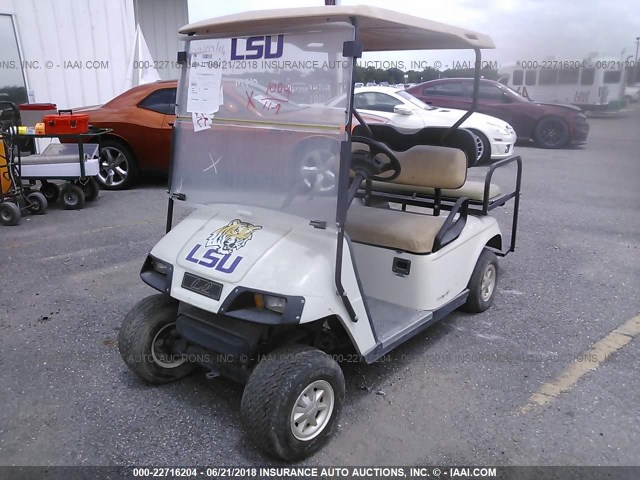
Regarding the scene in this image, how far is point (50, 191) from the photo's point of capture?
7.07 m

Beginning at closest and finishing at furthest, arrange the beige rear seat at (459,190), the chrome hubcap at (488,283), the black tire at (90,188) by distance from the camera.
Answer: the chrome hubcap at (488,283) < the beige rear seat at (459,190) < the black tire at (90,188)

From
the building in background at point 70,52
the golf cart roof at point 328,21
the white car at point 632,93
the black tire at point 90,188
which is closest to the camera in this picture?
the white car at point 632,93

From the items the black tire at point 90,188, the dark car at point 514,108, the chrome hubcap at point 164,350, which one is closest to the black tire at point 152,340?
the chrome hubcap at point 164,350

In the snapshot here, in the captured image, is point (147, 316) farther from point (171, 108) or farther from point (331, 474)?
point (171, 108)

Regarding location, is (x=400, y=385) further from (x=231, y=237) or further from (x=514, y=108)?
(x=514, y=108)

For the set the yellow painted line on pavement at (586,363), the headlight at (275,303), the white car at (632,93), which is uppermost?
the white car at (632,93)

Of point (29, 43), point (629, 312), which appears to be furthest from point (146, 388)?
point (29, 43)

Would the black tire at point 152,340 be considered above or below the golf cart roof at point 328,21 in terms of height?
below

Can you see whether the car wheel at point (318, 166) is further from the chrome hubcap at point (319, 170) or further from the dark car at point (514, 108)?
the dark car at point (514, 108)

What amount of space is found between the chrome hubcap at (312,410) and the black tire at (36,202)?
5.36 metres

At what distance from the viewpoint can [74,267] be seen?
4.75 metres

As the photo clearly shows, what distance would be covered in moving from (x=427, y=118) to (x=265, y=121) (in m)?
7.53

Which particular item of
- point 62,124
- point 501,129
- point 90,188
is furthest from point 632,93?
point 501,129

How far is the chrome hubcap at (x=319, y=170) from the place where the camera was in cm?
243
